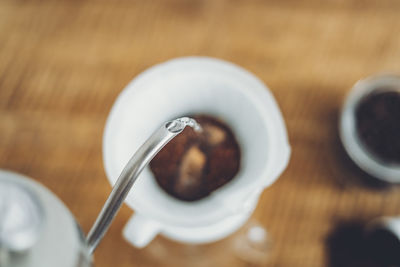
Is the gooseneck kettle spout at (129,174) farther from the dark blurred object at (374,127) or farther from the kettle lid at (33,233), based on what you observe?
the dark blurred object at (374,127)

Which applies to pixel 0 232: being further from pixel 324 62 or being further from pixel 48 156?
pixel 324 62

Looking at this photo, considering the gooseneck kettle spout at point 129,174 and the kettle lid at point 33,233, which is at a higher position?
the gooseneck kettle spout at point 129,174

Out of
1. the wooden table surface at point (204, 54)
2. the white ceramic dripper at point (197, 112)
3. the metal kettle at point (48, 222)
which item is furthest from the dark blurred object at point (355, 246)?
the metal kettle at point (48, 222)

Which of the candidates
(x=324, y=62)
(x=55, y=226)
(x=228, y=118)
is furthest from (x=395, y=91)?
(x=55, y=226)

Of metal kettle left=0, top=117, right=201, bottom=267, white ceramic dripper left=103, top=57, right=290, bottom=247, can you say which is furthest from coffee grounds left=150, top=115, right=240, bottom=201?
metal kettle left=0, top=117, right=201, bottom=267

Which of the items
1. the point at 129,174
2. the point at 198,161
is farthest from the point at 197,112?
the point at 129,174

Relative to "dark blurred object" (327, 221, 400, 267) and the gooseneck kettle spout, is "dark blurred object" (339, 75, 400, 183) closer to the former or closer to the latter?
"dark blurred object" (327, 221, 400, 267)

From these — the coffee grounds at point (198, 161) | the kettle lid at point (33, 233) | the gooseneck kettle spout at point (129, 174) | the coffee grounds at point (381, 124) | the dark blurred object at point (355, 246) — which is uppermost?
the gooseneck kettle spout at point (129, 174)
